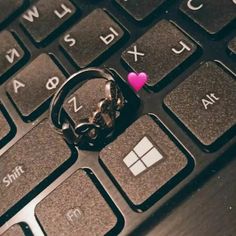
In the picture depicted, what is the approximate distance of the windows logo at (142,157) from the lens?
314mm

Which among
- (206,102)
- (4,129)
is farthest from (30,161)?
(206,102)

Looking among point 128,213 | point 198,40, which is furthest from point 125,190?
point 198,40

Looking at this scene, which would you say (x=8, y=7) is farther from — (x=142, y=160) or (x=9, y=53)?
(x=142, y=160)

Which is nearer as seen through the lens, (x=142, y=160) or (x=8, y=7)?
(x=142, y=160)

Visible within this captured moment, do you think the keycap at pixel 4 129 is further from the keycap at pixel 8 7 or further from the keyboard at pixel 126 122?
the keycap at pixel 8 7

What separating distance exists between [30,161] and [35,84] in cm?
7

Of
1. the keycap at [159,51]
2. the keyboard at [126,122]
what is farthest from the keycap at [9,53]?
the keycap at [159,51]

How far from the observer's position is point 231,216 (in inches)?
11.4

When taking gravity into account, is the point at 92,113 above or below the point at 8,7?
below

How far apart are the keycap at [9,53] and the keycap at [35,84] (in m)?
0.01

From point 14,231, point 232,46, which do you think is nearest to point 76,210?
point 14,231

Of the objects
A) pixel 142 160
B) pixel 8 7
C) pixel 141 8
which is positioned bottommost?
pixel 142 160

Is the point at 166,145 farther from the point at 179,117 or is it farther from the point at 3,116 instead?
the point at 3,116

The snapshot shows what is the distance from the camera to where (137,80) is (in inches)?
13.7
